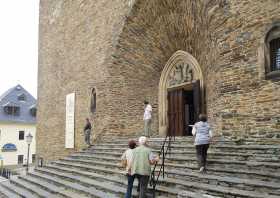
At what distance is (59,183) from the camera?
8.83 meters

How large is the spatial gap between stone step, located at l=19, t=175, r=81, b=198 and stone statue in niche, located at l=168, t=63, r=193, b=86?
235 inches

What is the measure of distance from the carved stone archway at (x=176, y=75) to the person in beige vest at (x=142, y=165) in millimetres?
5978

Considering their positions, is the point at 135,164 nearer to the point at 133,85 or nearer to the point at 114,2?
the point at 133,85

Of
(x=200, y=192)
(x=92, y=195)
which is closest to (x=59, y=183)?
(x=92, y=195)

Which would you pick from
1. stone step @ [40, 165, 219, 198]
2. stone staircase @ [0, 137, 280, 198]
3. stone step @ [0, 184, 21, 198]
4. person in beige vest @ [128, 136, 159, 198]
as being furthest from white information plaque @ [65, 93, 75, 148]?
person in beige vest @ [128, 136, 159, 198]

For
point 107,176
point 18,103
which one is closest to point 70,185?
point 107,176

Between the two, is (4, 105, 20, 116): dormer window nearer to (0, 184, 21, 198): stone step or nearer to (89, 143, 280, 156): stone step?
(0, 184, 21, 198): stone step

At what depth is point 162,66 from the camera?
Result: 13.2m

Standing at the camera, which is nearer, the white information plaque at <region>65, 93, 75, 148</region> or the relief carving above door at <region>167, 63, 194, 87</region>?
the relief carving above door at <region>167, 63, 194, 87</region>

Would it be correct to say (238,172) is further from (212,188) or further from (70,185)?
(70,185)

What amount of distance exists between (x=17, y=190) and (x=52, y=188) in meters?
1.62

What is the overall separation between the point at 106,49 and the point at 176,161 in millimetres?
7182

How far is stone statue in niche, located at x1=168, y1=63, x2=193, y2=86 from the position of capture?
1224 cm

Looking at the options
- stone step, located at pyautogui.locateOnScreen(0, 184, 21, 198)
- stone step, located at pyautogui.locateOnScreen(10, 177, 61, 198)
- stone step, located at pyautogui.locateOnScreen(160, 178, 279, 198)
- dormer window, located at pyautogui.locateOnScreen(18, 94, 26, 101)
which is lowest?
stone step, located at pyautogui.locateOnScreen(0, 184, 21, 198)
